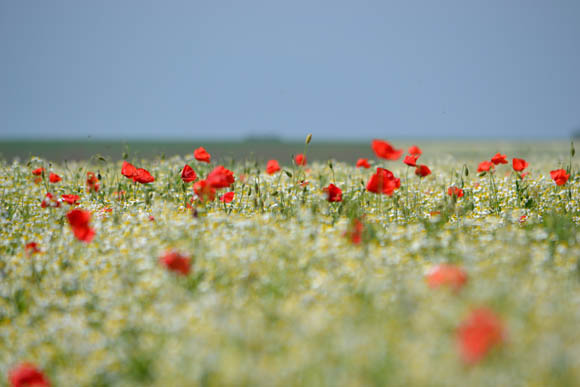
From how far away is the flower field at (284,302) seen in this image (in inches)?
99.1

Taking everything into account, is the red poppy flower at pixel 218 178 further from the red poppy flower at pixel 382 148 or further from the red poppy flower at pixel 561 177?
the red poppy flower at pixel 561 177

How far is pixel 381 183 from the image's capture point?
4.96 metres

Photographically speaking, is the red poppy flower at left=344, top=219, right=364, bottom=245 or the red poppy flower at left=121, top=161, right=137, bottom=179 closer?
the red poppy flower at left=344, top=219, right=364, bottom=245

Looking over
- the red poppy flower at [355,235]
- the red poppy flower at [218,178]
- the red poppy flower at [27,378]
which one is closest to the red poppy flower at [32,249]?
the red poppy flower at [218,178]

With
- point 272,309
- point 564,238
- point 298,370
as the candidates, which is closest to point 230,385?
point 298,370

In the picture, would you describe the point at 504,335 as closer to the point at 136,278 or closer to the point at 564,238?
the point at 136,278

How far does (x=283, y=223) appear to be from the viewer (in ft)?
16.3

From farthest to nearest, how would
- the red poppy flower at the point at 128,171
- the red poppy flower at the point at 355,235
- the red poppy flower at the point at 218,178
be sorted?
the red poppy flower at the point at 128,171 → the red poppy flower at the point at 218,178 → the red poppy flower at the point at 355,235

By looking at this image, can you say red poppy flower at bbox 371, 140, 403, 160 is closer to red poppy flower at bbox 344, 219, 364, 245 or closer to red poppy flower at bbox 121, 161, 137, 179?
red poppy flower at bbox 344, 219, 364, 245

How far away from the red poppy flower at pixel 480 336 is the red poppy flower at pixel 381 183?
2.64 metres

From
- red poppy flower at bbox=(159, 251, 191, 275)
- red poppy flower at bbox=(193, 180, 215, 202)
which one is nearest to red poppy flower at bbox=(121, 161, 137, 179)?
red poppy flower at bbox=(193, 180, 215, 202)

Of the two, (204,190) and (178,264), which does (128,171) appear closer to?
(204,190)

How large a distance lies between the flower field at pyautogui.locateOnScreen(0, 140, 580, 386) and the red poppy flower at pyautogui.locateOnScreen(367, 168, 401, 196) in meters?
0.02

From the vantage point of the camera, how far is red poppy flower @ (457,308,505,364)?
2.24 m
